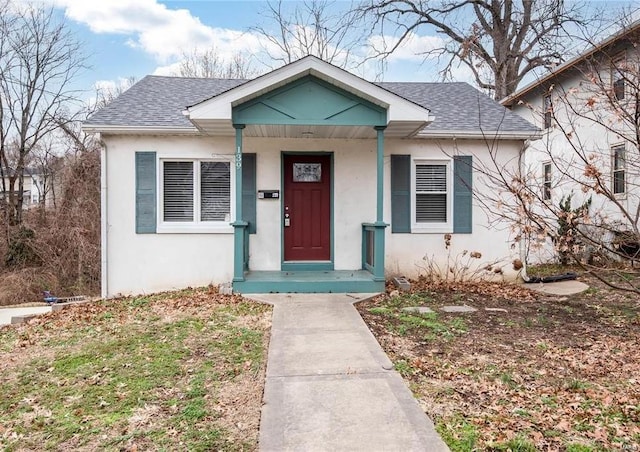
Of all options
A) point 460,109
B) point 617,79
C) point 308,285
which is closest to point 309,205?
point 308,285

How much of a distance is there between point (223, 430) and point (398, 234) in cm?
591

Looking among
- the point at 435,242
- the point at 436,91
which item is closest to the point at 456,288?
the point at 435,242

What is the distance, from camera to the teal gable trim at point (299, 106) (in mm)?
6660

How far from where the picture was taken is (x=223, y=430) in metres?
2.81

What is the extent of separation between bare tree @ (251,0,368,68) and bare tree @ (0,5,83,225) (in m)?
7.49

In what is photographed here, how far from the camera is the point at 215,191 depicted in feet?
26.3

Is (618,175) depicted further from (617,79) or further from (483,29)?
(483,29)

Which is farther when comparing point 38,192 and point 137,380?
point 38,192

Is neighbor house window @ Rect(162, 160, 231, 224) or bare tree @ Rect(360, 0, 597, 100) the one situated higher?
bare tree @ Rect(360, 0, 597, 100)

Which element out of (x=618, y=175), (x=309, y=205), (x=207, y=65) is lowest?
(x=309, y=205)

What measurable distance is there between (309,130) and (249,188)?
156cm

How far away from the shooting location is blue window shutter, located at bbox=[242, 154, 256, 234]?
7.93 m

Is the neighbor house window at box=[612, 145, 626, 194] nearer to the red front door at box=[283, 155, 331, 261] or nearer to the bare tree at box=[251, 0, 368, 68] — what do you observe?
the red front door at box=[283, 155, 331, 261]

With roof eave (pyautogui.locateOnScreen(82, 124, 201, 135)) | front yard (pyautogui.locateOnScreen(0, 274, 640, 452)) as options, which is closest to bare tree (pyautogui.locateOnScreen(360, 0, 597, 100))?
roof eave (pyautogui.locateOnScreen(82, 124, 201, 135))
